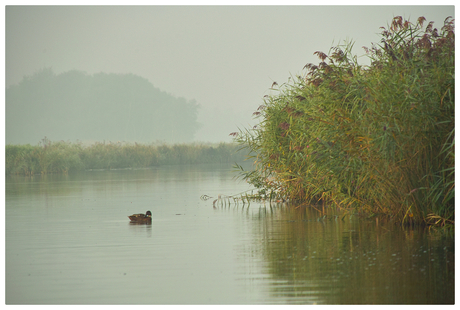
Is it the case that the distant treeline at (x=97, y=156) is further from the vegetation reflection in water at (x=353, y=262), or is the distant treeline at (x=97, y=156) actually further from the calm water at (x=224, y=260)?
the vegetation reflection in water at (x=353, y=262)

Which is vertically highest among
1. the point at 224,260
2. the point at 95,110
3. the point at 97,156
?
the point at 95,110

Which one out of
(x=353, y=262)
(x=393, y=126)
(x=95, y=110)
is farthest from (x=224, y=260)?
(x=95, y=110)

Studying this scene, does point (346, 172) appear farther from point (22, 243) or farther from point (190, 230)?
point (22, 243)

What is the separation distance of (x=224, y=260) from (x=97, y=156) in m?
27.7

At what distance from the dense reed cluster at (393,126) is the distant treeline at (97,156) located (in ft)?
66.2

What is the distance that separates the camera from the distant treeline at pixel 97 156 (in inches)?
1149

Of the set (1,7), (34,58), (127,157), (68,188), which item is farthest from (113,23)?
(1,7)

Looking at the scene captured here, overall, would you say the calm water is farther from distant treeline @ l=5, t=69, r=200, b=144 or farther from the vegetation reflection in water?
distant treeline @ l=5, t=69, r=200, b=144

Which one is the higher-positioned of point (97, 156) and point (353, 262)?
point (97, 156)

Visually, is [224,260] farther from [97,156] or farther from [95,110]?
[95,110]

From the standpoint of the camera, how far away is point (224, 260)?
7.21 meters

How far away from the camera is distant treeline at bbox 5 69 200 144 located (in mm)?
86938

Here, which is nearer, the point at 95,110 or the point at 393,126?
the point at 393,126

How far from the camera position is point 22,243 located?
28.5 ft
